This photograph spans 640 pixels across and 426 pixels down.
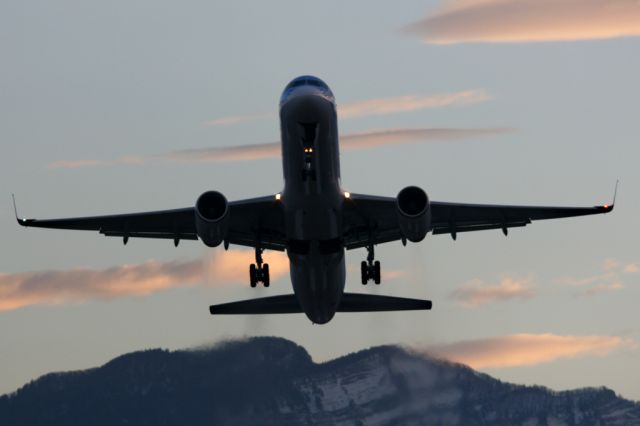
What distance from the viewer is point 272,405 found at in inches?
4712

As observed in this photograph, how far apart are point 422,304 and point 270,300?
6.36 m

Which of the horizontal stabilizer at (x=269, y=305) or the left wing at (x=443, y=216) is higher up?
the left wing at (x=443, y=216)

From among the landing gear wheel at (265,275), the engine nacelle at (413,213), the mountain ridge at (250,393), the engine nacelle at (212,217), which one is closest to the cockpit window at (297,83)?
the engine nacelle at (212,217)

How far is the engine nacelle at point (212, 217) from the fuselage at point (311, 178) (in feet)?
7.49

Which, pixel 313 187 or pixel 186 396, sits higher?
pixel 313 187

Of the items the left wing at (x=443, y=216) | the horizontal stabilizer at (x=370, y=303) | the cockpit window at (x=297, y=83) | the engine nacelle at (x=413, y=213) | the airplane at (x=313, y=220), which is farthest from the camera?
the horizontal stabilizer at (x=370, y=303)

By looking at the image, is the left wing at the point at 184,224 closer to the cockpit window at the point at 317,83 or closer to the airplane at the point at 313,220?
the airplane at the point at 313,220

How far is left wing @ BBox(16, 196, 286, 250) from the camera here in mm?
50219

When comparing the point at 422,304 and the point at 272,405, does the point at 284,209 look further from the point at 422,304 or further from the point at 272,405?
the point at 272,405

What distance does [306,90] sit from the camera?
4684 centimetres

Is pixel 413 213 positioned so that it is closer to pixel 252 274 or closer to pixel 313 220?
pixel 313 220

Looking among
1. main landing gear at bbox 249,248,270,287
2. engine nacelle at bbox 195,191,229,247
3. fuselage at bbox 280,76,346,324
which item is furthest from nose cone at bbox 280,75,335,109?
main landing gear at bbox 249,248,270,287

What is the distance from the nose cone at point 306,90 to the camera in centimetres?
4659

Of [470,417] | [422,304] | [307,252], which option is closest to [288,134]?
[307,252]
